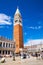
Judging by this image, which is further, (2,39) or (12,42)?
(12,42)

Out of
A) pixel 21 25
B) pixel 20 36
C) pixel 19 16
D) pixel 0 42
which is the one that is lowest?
pixel 0 42

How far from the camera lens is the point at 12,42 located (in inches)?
2532

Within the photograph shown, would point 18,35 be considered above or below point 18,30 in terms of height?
below

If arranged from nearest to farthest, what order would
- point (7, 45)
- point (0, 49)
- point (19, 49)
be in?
point (0, 49) < point (7, 45) < point (19, 49)

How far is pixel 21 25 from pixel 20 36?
27.9ft

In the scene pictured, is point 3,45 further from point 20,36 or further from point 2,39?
point 20,36

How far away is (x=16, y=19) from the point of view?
8944cm

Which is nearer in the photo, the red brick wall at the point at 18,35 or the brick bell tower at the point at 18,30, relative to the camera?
the red brick wall at the point at 18,35

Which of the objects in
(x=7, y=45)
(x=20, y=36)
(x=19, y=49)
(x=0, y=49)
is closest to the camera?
(x=0, y=49)

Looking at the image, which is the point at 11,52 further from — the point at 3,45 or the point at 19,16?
the point at 19,16

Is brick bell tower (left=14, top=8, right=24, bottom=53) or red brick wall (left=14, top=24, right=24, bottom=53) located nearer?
red brick wall (left=14, top=24, right=24, bottom=53)

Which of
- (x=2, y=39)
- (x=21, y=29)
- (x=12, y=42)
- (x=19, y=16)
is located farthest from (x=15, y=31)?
(x=2, y=39)

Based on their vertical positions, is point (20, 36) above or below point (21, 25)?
below

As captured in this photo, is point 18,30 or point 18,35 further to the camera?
point 18,30
